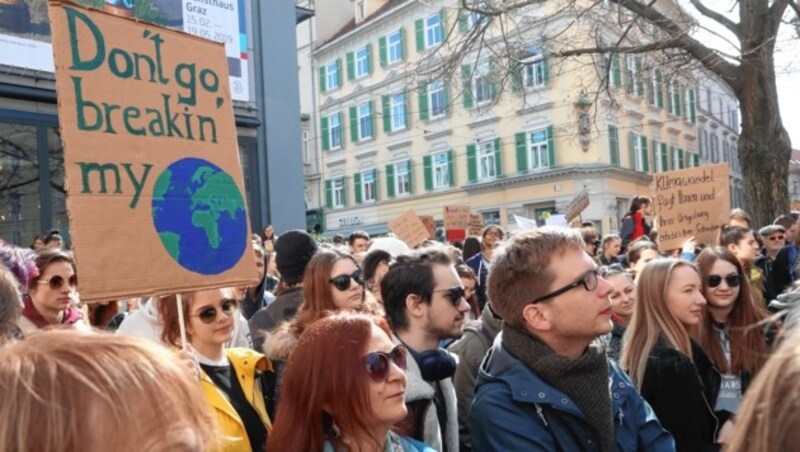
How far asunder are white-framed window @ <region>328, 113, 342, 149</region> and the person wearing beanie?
38.9 m

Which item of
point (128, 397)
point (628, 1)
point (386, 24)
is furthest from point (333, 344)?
point (386, 24)

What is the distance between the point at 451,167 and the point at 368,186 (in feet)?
20.3

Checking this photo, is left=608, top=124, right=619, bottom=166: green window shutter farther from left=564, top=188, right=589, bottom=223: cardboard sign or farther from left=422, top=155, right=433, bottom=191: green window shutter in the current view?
left=564, top=188, right=589, bottom=223: cardboard sign

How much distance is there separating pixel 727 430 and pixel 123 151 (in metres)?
2.77

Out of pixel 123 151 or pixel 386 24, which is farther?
pixel 386 24

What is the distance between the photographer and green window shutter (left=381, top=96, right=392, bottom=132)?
40.0m

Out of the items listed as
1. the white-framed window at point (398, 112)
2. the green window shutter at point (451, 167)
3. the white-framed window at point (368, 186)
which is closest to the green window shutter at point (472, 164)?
the green window shutter at point (451, 167)

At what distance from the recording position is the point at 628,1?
37.6 feet

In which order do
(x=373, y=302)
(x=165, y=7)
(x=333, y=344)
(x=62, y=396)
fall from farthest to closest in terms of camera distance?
(x=165, y=7) → (x=373, y=302) → (x=333, y=344) → (x=62, y=396)

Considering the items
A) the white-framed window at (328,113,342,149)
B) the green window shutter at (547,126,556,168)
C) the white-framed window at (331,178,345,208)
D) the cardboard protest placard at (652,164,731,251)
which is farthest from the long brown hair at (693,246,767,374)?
the white-framed window at (331,178,345,208)

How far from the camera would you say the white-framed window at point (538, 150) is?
1339 inches

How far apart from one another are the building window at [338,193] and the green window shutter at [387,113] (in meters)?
5.26

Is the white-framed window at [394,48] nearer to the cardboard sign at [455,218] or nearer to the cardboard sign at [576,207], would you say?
the cardboard sign at [455,218]

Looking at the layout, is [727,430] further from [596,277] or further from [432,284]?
[432,284]
